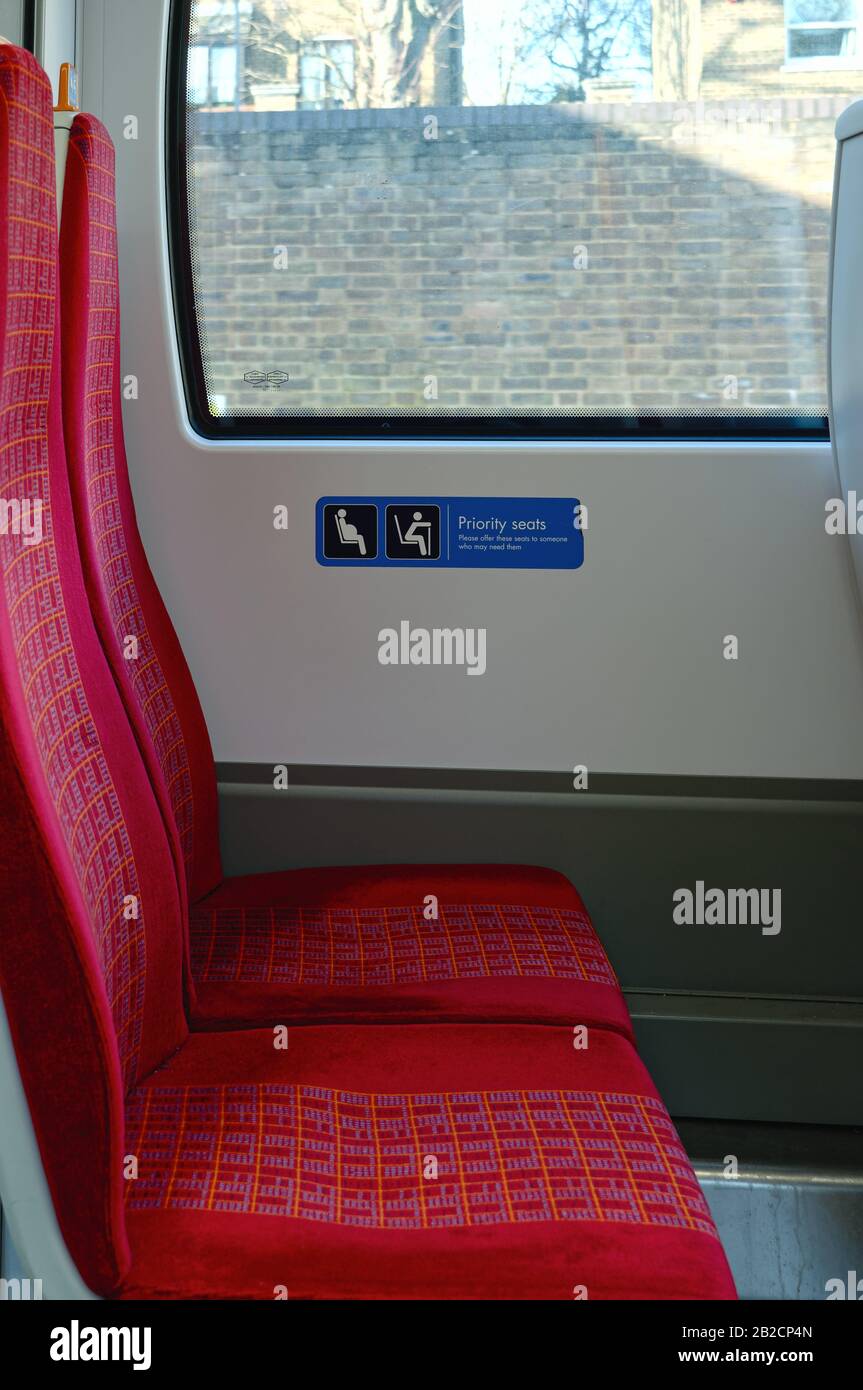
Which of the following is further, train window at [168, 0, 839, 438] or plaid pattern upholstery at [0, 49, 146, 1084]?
train window at [168, 0, 839, 438]

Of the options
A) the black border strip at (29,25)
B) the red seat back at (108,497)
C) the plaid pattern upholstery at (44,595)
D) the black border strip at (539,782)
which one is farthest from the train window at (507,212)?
the plaid pattern upholstery at (44,595)

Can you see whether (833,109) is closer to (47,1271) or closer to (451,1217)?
(451,1217)

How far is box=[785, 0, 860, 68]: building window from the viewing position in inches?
79.0

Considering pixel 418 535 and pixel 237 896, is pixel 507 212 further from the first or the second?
pixel 237 896

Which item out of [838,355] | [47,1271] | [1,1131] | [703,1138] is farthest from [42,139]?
[703,1138]

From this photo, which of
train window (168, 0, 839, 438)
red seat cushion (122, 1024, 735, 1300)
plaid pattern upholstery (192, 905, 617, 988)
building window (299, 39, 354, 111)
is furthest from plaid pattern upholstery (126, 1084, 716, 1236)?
building window (299, 39, 354, 111)

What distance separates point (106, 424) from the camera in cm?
165

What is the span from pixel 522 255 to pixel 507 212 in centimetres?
8

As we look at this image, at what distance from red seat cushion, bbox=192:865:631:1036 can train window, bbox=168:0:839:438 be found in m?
0.80

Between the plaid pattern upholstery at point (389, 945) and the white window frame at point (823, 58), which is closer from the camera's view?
the plaid pattern upholstery at point (389, 945)

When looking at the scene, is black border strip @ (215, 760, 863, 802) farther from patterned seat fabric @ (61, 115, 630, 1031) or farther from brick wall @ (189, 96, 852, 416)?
brick wall @ (189, 96, 852, 416)

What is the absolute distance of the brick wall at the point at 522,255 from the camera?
2043 mm

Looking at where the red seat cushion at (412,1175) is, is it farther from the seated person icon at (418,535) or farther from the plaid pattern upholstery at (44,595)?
the seated person icon at (418,535)

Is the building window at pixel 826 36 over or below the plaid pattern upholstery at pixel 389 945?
over
